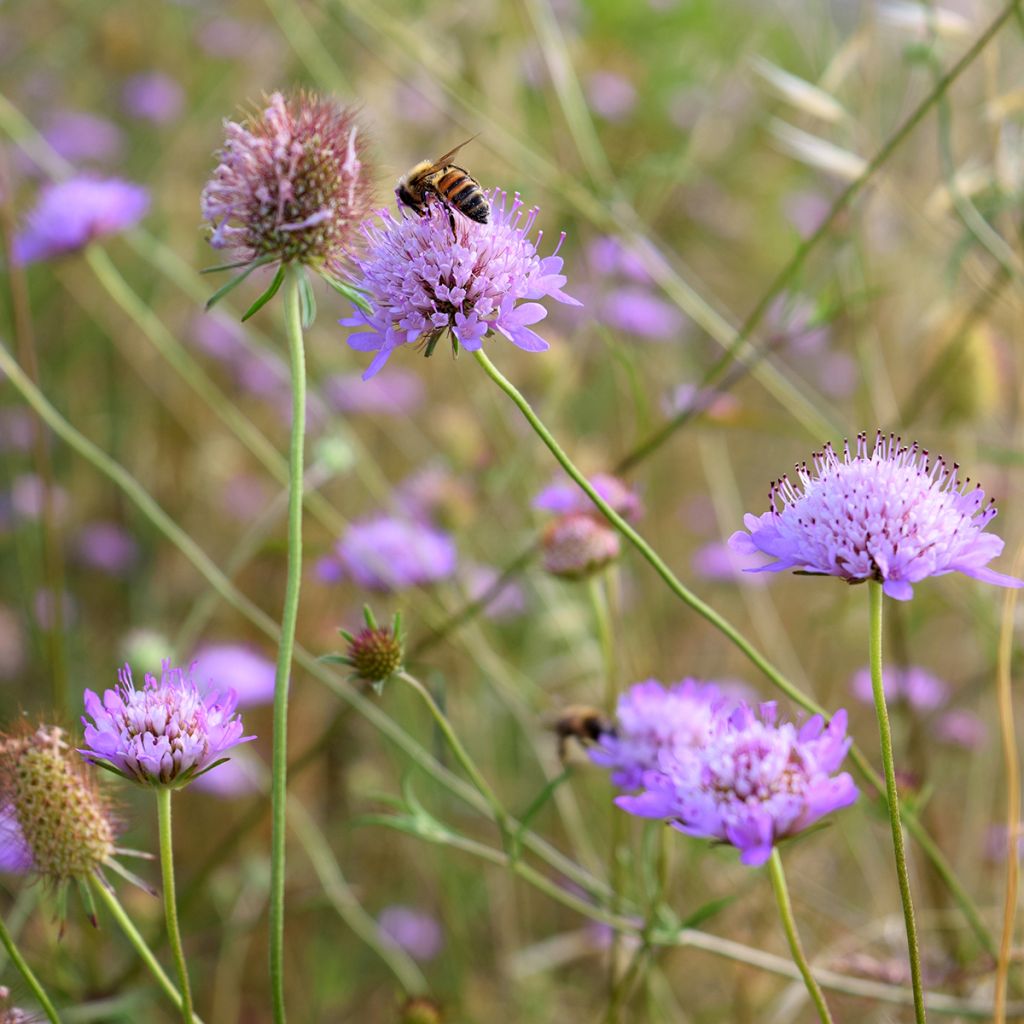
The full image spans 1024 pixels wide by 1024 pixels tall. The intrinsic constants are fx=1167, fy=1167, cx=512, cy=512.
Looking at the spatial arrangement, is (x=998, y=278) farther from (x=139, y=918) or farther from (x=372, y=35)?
(x=139, y=918)

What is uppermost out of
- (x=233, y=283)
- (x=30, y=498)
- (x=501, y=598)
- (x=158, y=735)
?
(x=30, y=498)

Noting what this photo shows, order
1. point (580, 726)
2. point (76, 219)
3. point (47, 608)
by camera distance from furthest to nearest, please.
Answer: point (47, 608), point (76, 219), point (580, 726)

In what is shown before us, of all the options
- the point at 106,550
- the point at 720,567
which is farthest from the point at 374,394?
the point at 720,567

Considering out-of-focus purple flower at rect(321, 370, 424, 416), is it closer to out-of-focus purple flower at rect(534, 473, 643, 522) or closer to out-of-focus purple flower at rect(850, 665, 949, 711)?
out-of-focus purple flower at rect(534, 473, 643, 522)

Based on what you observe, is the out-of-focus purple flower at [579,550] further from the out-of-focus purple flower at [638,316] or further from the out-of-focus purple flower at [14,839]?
the out-of-focus purple flower at [638,316]

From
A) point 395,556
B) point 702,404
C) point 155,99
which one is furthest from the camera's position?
point 155,99

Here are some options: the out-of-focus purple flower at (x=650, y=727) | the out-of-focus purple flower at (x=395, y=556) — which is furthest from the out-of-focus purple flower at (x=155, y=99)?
the out-of-focus purple flower at (x=650, y=727)

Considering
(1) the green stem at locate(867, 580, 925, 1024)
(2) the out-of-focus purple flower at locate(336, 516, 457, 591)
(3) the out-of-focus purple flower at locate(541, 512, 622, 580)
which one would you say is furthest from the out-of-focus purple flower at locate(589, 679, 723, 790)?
(2) the out-of-focus purple flower at locate(336, 516, 457, 591)

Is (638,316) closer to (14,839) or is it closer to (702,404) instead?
(702,404)

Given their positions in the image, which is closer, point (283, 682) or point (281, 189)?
point (283, 682)
